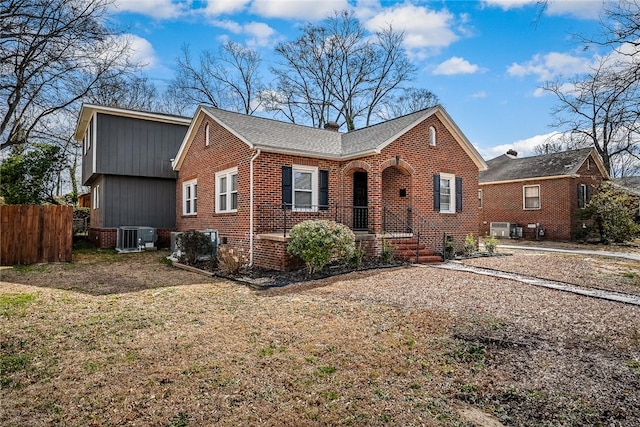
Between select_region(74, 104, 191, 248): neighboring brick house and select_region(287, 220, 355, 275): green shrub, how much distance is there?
9.91m

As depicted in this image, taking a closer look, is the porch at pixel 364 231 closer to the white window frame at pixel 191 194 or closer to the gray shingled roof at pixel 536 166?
the white window frame at pixel 191 194

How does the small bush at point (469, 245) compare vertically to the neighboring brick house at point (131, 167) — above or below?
below

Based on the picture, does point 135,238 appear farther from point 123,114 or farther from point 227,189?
point 227,189

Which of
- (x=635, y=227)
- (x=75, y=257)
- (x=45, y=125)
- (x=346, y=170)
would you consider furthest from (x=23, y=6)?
(x=635, y=227)

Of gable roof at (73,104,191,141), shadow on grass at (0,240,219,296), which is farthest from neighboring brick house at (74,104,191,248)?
shadow on grass at (0,240,219,296)

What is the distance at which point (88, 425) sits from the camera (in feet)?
9.39

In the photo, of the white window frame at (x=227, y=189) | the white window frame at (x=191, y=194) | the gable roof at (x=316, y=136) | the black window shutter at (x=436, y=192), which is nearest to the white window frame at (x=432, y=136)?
the gable roof at (x=316, y=136)

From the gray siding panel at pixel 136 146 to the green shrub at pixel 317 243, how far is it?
10214mm

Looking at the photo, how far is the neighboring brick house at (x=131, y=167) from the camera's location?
15867mm

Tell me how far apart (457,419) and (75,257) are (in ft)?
44.8

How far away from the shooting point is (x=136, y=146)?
54.4ft

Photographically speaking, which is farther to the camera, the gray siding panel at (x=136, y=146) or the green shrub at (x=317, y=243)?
the gray siding panel at (x=136, y=146)

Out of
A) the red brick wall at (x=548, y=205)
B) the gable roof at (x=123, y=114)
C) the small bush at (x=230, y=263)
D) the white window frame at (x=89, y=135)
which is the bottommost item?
the small bush at (x=230, y=263)

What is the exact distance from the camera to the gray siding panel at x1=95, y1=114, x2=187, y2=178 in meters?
15.9
